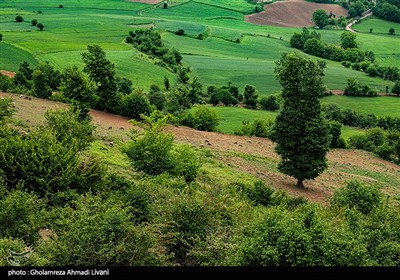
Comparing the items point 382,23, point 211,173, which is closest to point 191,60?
point 211,173

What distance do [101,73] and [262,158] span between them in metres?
21.8

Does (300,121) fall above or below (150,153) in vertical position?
above

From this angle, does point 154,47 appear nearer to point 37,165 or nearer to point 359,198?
point 359,198

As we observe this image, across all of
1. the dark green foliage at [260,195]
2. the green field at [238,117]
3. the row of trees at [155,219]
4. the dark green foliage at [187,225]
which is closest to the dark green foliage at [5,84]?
the row of trees at [155,219]

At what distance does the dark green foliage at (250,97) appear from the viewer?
327ft

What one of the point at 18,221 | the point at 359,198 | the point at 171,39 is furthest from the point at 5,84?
the point at 171,39

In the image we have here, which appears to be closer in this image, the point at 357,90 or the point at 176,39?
the point at 357,90

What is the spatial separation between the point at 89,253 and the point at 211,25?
14846 centimetres

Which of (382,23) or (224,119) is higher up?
(382,23)

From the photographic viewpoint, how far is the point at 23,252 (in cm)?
2106

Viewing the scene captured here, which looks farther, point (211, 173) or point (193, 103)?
point (193, 103)

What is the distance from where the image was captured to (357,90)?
4670 inches

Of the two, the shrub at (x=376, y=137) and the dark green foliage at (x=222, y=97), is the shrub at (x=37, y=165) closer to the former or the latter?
the shrub at (x=376, y=137)

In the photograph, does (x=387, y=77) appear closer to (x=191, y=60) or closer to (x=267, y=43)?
(x=267, y=43)
